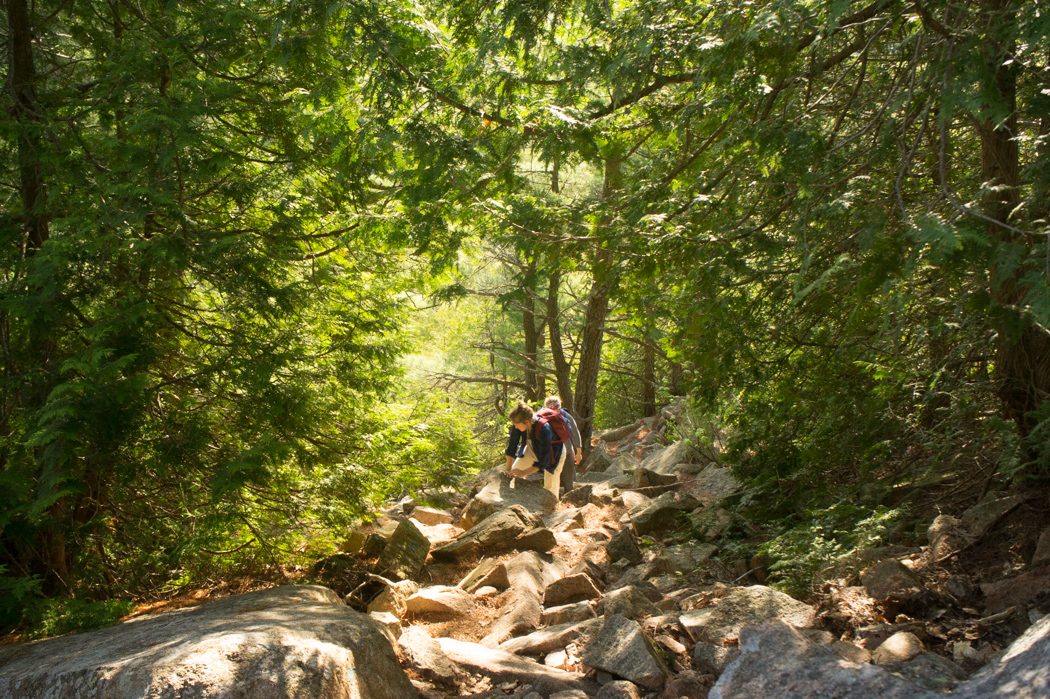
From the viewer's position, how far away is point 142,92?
5.93m

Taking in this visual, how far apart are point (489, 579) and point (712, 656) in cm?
334

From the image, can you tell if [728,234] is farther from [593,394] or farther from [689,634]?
[593,394]

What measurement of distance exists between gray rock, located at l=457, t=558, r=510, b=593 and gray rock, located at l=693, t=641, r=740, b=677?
3.04 m

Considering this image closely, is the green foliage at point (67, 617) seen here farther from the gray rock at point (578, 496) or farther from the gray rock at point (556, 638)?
the gray rock at point (578, 496)

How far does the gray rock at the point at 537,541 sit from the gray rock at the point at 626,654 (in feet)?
10.2

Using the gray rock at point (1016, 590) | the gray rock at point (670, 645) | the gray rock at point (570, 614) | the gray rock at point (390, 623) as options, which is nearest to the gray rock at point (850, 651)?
the gray rock at point (1016, 590)

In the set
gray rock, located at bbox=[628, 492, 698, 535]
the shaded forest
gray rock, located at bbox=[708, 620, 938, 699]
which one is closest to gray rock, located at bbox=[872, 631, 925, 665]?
gray rock, located at bbox=[708, 620, 938, 699]

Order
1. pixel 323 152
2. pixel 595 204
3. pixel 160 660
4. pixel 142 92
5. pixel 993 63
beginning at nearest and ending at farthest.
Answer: pixel 160 660 < pixel 993 63 < pixel 142 92 < pixel 595 204 < pixel 323 152

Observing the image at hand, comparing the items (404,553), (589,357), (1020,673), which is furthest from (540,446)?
(1020,673)

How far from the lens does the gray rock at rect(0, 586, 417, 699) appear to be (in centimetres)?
344

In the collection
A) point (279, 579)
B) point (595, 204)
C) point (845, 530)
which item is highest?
point (595, 204)

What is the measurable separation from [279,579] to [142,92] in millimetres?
4937

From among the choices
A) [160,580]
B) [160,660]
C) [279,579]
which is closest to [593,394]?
[279,579]

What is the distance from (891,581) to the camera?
4.40 metres
